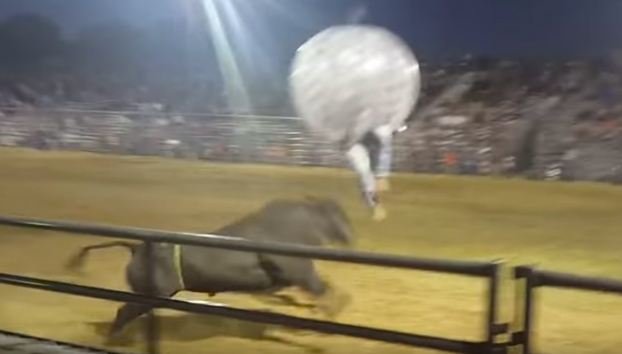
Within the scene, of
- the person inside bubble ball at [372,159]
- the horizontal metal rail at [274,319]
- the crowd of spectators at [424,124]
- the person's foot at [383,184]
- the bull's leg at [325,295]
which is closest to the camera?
the horizontal metal rail at [274,319]

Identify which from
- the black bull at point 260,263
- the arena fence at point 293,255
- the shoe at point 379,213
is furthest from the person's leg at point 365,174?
the arena fence at point 293,255

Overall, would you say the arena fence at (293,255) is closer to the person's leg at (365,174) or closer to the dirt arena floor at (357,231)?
the dirt arena floor at (357,231)

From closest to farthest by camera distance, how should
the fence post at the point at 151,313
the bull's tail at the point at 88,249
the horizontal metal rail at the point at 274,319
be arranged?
the horizontal metal rail at the point at 274,319
the fence post at the point at 151,313
the bull's tail at the point at 88,249

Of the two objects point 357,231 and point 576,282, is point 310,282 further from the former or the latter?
point 576,282

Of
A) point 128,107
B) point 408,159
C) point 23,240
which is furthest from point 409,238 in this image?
point 23,240

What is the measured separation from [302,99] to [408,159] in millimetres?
915

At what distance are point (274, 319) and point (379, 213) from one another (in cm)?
560

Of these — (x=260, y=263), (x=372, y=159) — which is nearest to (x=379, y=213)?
(x=372, y=159)

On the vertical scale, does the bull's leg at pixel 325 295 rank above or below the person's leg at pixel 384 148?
below

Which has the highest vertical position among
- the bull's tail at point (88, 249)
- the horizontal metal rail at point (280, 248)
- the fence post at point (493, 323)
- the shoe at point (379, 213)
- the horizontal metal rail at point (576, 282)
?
the shoe at point (379, 213)

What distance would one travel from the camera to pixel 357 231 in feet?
25.6

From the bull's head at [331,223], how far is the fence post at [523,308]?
3.43 metres

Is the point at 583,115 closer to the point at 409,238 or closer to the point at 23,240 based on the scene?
the point at 409,238

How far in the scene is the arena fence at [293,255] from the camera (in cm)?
257
